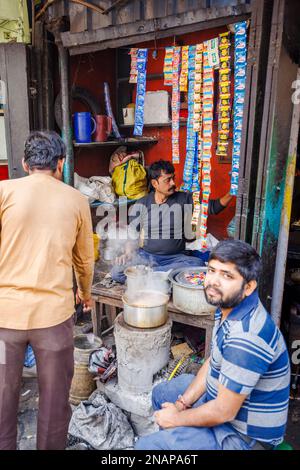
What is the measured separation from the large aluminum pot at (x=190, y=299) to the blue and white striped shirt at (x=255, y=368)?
1.50m

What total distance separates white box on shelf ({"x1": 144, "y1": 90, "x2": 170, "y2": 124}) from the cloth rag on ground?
14.7ft

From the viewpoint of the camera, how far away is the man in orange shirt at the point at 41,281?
8.05ft

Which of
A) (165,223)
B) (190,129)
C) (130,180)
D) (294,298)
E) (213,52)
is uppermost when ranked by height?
(213,52)

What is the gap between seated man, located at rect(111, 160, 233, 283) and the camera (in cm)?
484

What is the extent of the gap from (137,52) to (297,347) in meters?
4.05

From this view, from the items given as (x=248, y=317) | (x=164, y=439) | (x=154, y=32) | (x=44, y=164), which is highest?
(x=154, y=32)

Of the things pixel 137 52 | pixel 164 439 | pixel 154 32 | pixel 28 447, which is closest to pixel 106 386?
pixel 28 447

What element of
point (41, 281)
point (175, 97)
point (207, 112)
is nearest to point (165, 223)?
point (207, 112)

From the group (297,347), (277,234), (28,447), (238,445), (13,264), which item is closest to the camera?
(238,445)

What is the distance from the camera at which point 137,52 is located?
4957 millimetres

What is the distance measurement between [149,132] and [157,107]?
1.85 feet

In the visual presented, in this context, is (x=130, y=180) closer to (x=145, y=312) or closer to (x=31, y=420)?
(x=145, y=312)

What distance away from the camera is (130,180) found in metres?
5.97

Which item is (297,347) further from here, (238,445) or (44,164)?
(44,164)
